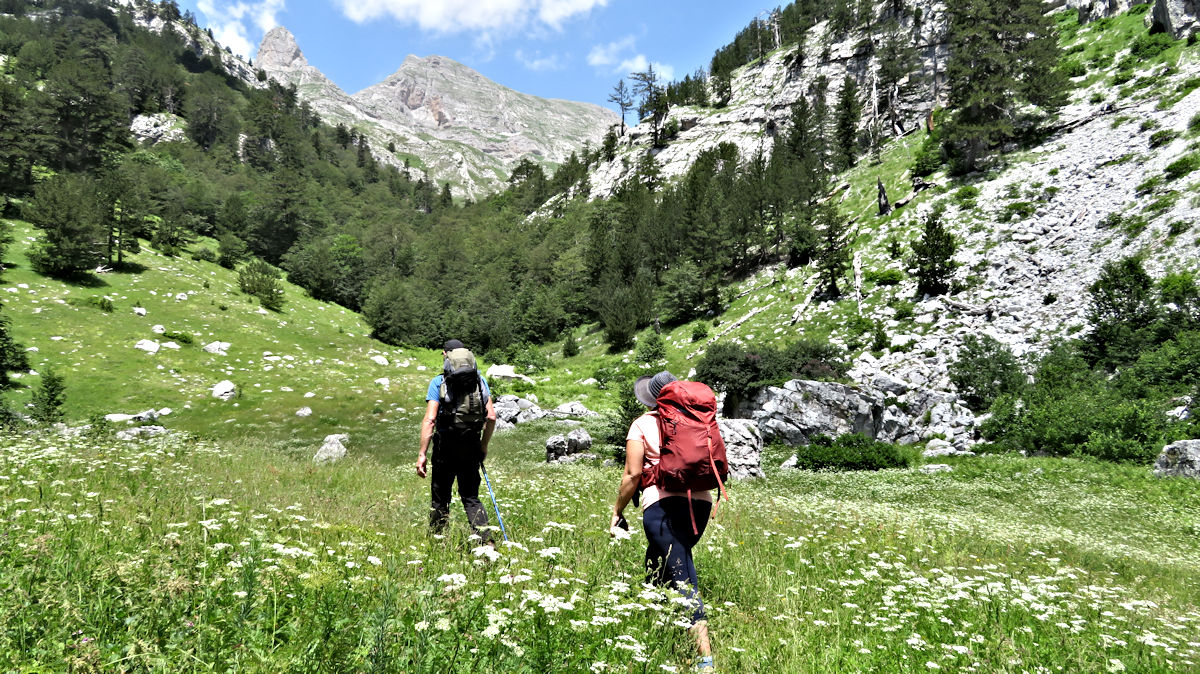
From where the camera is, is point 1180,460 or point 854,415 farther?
point 854,415

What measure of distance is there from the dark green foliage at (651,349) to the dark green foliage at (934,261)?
1889 centimetres

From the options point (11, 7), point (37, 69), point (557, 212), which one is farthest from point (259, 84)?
point (557, 212)

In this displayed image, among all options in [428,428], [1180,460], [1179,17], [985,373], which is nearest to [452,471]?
[428,428]

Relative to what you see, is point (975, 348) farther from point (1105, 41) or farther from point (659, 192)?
point (659, 192)

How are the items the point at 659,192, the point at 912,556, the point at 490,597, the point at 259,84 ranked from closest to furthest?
the point at 490,597, the point at 912,556, the point at 659,192, the point at 259,84

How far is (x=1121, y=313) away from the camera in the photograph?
72.7 feet

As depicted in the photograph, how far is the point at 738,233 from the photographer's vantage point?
5044 centimetres

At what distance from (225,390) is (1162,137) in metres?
59.1

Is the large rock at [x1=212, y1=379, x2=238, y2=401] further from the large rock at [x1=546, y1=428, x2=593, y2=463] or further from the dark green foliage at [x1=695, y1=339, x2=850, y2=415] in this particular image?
the dark green foliage at [x1=695, y1=339, x2=850, y2=415]

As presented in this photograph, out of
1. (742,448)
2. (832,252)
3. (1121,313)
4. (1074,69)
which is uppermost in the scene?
(1074,69)

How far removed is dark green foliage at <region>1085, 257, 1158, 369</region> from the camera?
21109 millimetres

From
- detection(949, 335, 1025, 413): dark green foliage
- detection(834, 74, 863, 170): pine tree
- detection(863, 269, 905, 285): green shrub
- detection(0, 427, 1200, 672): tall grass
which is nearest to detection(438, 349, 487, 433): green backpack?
detection(0, 427, 1200, 672): tall grass

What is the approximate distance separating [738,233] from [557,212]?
4544cm

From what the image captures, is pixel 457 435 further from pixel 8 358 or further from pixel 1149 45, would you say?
pixel 1149 45
